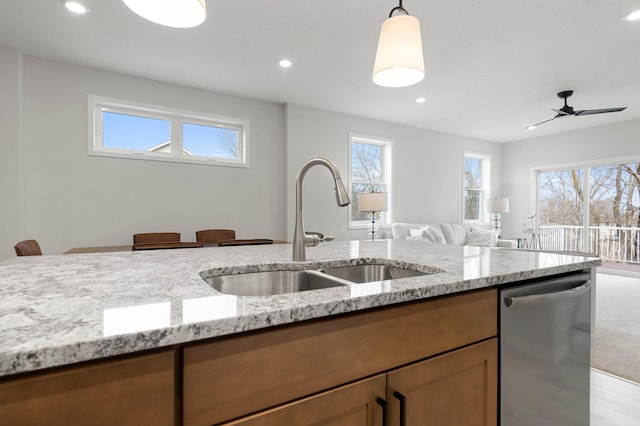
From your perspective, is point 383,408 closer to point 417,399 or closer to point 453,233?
point 417,399

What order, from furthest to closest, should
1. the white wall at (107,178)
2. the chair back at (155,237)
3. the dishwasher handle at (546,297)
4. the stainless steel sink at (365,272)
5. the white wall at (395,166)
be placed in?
1. the white wall at (395,166)
2. the chair back at (155,237)
3. the white wall at (107,178)
4. the stainless steel sink at (365,272)
5. the dishwasher handle at (546,297)

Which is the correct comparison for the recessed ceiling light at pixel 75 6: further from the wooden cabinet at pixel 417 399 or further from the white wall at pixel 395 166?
the wooden cabinet at pixel 417 399

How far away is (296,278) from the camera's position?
4.38 feet

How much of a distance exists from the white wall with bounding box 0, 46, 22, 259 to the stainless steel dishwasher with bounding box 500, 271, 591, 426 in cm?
439

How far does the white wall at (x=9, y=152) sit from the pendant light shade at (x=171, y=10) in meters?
3.27

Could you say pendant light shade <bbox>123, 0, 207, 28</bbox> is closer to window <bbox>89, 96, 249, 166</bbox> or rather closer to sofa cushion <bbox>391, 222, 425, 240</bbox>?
window <bbox>89, 96, 249, 166</bbox>

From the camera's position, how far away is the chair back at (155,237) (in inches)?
152

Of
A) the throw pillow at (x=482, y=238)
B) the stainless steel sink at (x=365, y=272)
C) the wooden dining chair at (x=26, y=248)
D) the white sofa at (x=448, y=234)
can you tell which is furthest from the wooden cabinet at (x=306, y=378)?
the throw pillow at (x=482, y=238)

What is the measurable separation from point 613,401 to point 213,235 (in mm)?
4079

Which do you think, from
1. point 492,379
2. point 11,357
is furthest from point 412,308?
point 11,357

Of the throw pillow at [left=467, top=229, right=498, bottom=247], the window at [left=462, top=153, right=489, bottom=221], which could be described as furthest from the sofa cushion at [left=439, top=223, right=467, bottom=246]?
the window at [left=462, top=153, right=489, bottom=221]

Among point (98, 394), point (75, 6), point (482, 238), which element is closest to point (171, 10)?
point (98, 394)

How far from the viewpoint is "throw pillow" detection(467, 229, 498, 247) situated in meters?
6.12

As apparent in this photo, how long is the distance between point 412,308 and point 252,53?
3358 millimetres
